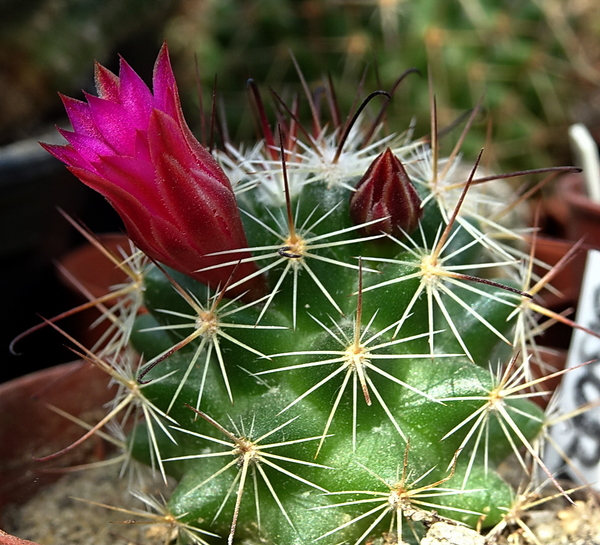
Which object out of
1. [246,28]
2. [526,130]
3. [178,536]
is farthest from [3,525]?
[526,130]

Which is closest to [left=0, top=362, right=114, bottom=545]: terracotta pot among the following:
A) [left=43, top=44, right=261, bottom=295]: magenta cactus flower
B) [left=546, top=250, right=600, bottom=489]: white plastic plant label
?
[left=43, top=44, right=261, bottom=295]: magenta cactus flower

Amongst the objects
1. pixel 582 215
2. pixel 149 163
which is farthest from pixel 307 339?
pixel 582 215

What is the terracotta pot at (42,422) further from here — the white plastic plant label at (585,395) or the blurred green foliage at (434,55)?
the blurred green foliage at (434,55)

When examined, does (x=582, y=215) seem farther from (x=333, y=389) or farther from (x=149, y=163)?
(x=149, y=163)

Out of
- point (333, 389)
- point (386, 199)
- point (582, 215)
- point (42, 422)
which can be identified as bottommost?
point (582, 215)

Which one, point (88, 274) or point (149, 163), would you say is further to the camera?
point (88, 274)

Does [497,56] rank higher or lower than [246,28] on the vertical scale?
lower

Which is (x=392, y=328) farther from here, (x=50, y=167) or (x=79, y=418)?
(x=50, y=167)

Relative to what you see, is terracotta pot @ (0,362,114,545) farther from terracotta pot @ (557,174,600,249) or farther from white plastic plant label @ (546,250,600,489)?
terracotta pot @ (557,174,600,249)
